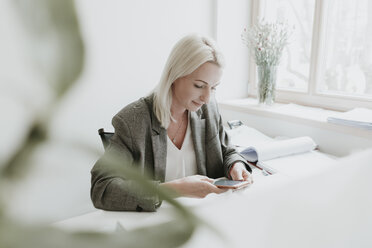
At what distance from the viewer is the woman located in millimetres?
1117

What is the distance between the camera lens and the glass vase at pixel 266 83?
192 centimetres

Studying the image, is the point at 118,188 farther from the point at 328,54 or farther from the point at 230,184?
the point at 328,54

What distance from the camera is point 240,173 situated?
121 centimetres

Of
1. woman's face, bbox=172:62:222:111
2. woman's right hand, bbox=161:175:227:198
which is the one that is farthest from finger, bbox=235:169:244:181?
woman's face, bbox=172:62:222:111

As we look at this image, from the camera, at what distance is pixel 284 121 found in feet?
5.91

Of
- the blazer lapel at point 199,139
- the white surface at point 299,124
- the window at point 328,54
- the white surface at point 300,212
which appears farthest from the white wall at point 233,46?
the white surface at point 300,212

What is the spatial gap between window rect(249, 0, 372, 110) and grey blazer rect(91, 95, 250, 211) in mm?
888

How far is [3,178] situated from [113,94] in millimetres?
1832

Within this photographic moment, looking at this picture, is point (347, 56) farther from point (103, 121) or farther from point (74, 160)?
point (74, 160)

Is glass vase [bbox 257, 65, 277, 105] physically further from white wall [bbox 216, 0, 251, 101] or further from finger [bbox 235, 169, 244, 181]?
finger [bbox 235, 169, 244, 181]

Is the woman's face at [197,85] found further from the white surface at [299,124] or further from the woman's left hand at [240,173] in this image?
the white surface at [299,124]

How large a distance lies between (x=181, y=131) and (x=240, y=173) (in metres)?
0.34

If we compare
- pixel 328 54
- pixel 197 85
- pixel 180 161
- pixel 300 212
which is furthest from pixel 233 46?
pixel 300 212

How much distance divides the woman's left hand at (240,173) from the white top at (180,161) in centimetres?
19
